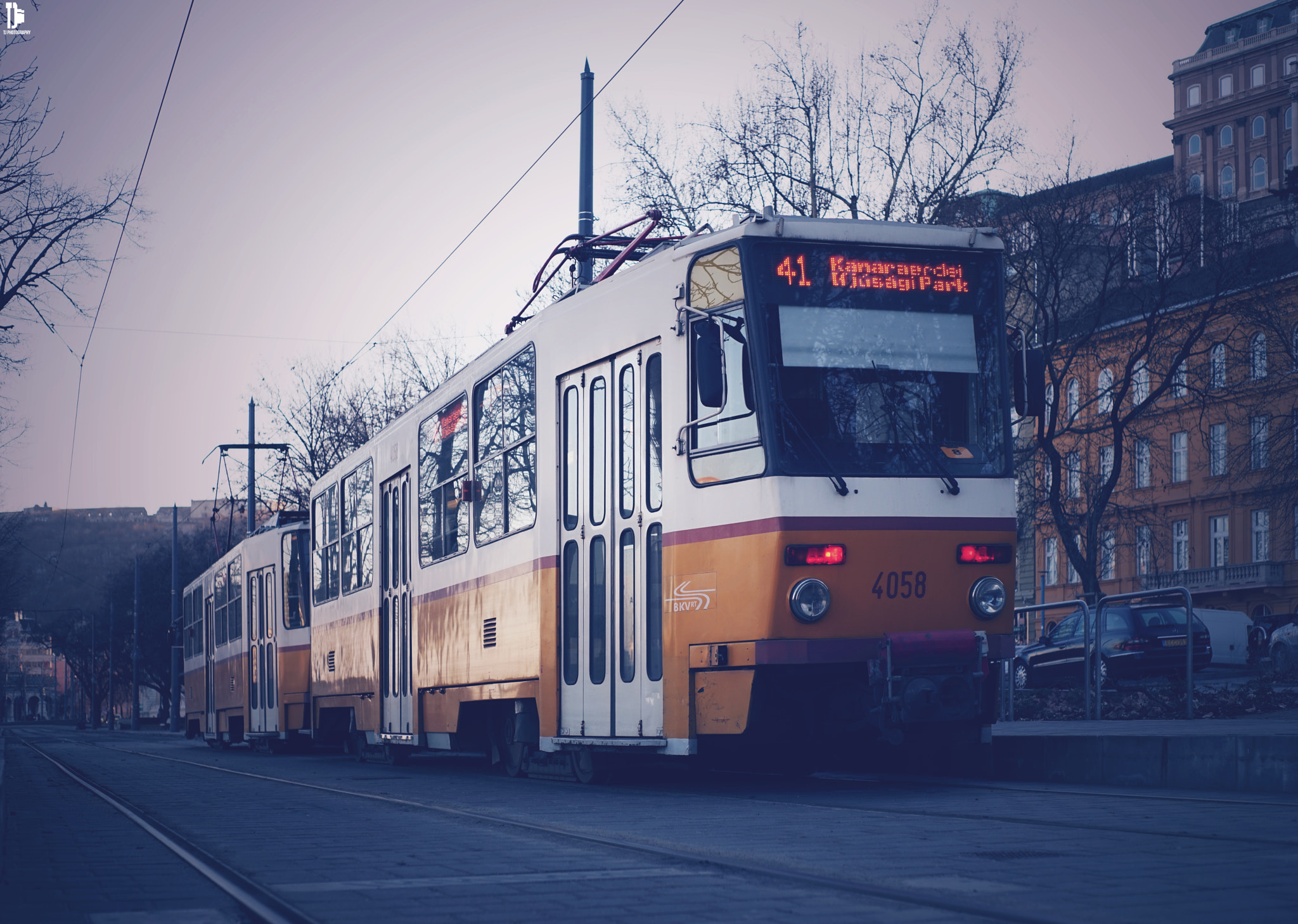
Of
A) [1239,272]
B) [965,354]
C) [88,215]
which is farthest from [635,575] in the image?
[1239,272]

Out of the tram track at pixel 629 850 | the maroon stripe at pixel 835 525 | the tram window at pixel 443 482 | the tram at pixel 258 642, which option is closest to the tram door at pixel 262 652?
the tram at pixel 258 642

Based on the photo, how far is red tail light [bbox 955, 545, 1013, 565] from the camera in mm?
10531

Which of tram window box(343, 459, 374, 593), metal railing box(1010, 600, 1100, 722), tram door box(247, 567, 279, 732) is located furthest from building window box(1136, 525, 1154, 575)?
tram window box(343, 459, 374, 593)

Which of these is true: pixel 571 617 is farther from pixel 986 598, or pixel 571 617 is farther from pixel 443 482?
pixel 443 482

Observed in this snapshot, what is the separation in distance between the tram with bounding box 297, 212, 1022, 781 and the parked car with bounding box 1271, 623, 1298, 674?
13.5 meters

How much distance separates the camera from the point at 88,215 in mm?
22266

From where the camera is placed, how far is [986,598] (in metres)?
10.6

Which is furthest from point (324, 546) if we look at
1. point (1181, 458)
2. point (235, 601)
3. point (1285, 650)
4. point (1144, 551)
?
point (1181, 458)

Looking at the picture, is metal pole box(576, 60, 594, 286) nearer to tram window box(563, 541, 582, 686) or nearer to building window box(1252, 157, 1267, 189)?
tram window box(563, 541, 582, 686)

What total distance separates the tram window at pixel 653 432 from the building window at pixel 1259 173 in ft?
342

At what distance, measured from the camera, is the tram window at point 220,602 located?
31.5 m

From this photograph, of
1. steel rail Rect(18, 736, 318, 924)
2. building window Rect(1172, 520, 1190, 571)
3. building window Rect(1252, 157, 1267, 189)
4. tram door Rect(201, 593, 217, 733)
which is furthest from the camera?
building window Rect(1252, 157, 1267, 189)

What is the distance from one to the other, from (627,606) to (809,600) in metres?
1.69

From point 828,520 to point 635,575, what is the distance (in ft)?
5.57
